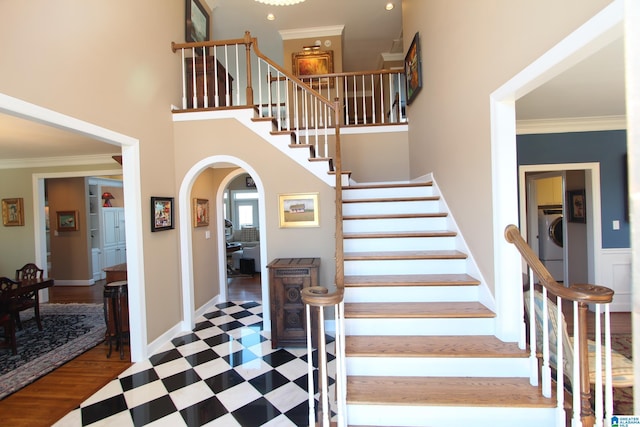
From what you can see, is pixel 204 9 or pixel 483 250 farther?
pixel 204 9

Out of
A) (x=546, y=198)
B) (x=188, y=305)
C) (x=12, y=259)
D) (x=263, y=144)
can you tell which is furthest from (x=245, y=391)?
(x=546, y=198)

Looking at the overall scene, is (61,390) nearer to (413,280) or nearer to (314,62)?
(413,280)

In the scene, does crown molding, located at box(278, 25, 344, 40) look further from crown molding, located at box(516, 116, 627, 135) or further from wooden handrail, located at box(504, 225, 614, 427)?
wooden handrail, located at box(504, 225, 614, 427)

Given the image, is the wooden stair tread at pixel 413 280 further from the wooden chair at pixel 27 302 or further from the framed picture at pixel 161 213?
the wooden chair at pixel 27 302

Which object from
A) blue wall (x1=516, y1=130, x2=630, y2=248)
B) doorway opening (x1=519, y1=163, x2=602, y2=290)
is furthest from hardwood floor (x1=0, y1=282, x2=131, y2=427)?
blue wall (x1=516, y1=130, x2=630, y2=248)

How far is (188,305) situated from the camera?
12.6 ft

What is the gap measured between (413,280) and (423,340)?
1.76ft

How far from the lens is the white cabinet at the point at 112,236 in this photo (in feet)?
23.5

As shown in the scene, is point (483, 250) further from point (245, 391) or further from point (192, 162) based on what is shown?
point (192, 162)

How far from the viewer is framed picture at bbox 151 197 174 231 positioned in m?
3.27

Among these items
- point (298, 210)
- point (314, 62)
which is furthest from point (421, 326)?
point (314, 62)

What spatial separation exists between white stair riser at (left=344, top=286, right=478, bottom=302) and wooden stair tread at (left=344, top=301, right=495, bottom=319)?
4cm

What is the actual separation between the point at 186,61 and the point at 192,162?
1457 mm

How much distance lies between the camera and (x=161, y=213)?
11.2 ft
